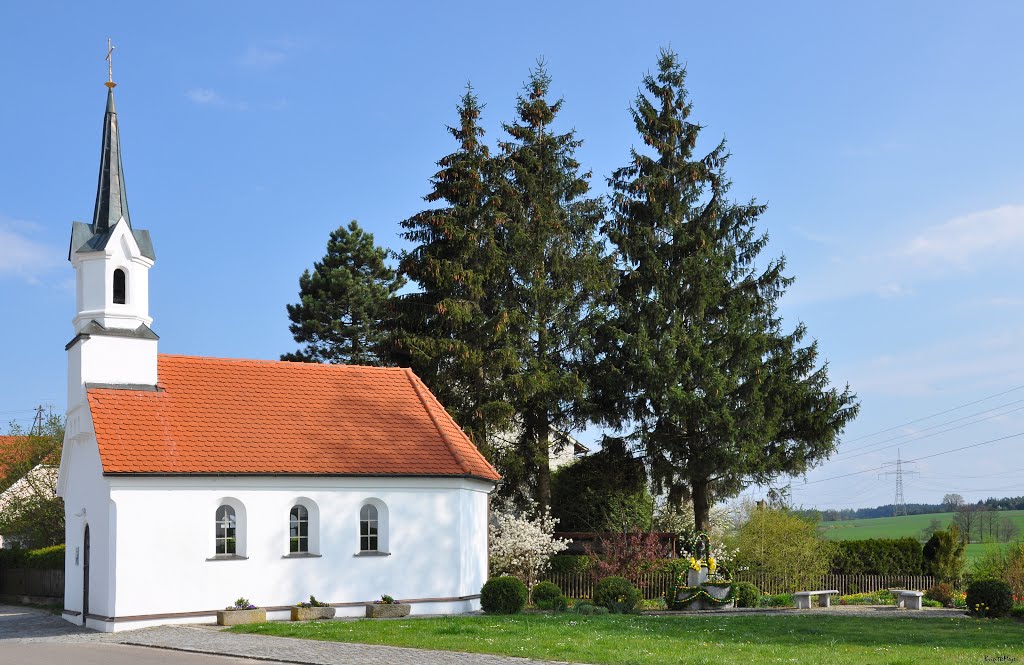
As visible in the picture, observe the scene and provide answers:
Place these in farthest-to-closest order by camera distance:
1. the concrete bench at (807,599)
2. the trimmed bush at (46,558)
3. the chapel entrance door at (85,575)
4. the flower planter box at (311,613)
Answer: the trimmed bush at (46,558)
the concrete bench at (807,599)
the chapel entrance door at (85,575)
the flower planter box at (311,613)

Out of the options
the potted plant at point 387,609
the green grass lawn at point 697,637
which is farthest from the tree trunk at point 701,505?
the potted plant at point 387,609

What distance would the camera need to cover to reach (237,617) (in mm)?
25688

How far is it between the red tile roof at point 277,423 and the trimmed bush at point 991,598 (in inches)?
530

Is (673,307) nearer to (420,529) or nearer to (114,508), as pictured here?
(420,529)

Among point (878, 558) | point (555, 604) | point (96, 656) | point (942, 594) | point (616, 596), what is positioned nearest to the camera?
point (96, 656)

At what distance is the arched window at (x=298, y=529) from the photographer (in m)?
28.1

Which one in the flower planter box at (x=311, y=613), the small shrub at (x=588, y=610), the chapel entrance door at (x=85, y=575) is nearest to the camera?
the flower planter box at (x=311, y=613)

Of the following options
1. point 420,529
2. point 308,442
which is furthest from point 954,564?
point 308,442

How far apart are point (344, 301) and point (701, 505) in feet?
80.1

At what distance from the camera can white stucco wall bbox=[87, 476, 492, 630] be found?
84.6 ft

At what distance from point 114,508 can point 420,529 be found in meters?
8.19

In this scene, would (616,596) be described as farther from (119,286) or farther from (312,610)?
(119,286)

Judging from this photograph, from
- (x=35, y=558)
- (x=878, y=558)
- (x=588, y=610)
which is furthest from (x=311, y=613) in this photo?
(x=878, y=558)

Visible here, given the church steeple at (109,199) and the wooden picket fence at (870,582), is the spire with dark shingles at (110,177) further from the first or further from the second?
the wooden picket fence at (870,582)
